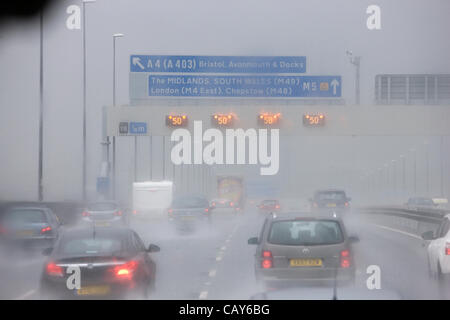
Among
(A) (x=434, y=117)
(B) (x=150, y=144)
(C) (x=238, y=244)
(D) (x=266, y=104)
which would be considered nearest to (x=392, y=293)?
(C) (x=238, y=244)

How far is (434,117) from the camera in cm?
5144

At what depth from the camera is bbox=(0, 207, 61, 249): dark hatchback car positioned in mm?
25000

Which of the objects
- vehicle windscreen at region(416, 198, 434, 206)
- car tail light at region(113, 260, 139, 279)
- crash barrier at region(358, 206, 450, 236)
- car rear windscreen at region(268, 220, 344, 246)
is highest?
car rear windscreen at region(268, 220, 344, 246)

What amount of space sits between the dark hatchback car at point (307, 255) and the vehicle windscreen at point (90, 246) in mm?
2808

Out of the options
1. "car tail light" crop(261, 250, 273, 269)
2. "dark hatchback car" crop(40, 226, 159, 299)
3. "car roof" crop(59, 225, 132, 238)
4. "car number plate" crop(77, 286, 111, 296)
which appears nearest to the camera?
"car number plate" crop(77, 286, 111, 296)

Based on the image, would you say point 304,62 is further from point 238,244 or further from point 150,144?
point 150,144

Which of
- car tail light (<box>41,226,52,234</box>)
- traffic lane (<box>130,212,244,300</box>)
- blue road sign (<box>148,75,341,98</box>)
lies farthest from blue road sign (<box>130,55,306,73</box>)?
car tail light (<box>41,226,52,234</box>)

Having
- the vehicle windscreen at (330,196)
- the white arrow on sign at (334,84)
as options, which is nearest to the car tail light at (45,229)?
the white arrow on sign at (334,84)

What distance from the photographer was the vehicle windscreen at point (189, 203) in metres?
44.2

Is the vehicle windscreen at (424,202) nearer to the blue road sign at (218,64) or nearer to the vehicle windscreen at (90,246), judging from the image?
the blue road sign at (218,64)

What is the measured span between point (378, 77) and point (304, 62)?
29.3ft

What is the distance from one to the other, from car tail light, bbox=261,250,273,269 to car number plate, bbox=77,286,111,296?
3239 millimetres

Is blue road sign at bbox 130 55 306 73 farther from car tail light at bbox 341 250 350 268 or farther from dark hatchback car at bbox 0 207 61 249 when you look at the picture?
car tail light at bbox 341 250 350 268

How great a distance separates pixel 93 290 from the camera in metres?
11.8
